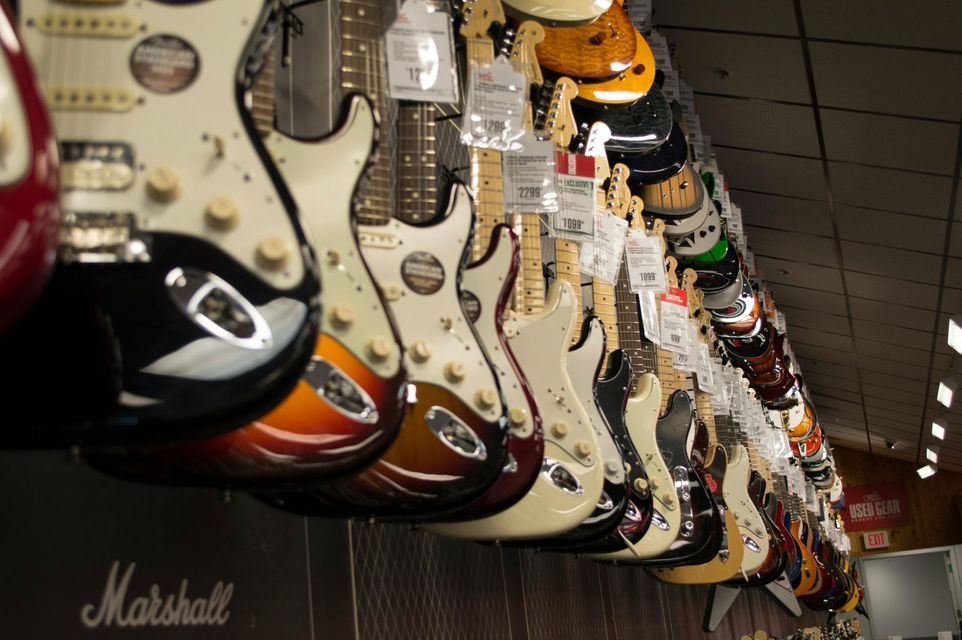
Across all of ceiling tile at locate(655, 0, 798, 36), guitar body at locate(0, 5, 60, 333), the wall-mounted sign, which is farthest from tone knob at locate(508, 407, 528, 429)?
the wall-mounted sign

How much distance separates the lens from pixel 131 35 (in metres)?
1.06

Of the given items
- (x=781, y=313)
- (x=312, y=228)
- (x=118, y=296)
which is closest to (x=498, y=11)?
(x=312, y=228)

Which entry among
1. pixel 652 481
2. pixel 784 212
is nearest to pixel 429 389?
pixel 652 481

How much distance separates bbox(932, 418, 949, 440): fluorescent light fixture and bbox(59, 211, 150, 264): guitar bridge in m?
10.7

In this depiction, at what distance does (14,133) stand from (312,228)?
1.76 ft

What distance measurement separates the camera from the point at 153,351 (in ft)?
3.18

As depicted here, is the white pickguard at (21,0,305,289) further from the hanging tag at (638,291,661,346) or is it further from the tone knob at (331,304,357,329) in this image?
the hanging tag at (638,291,661,346)

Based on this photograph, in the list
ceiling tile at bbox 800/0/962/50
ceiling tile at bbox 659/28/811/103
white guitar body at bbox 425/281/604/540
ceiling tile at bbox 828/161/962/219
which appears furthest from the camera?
ceiling tile at bbox 828/161/962/219

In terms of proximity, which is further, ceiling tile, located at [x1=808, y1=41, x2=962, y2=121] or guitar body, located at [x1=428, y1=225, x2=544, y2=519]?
ceiling tile, located at [x1=808, y1=41, x2=962, y2=121]

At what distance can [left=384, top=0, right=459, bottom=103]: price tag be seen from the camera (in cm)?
181

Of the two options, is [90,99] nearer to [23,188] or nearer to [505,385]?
[23,188]

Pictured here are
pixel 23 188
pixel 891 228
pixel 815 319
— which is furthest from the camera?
pixel 815 319

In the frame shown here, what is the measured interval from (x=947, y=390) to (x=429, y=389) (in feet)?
28.4

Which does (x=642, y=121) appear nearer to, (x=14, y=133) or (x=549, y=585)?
(x=549, y=585)
